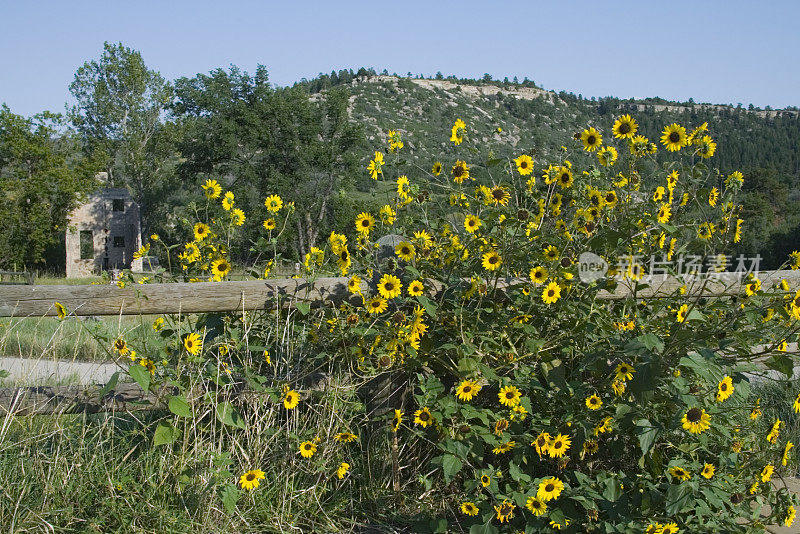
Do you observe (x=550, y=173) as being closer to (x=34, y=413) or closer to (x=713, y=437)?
(x=713, y=437)

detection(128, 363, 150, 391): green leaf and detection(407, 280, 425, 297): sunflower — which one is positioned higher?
detection(407, 280, 425, 297): sunflower

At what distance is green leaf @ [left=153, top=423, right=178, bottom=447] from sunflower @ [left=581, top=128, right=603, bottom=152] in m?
2.14

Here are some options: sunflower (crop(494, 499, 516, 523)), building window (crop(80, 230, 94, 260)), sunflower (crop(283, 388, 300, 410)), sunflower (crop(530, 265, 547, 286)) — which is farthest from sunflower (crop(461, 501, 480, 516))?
building window (crop(80, 230, 94, 260))

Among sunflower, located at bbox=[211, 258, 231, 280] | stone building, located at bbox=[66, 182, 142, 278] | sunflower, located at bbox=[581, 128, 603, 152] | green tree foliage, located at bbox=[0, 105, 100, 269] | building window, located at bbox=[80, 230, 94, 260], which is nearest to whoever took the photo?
sunflower, located at bbox=[581, 128, 603, 152]

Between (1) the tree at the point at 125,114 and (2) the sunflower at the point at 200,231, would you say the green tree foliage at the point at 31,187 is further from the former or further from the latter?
(2) the sunflower at the point at 200,231

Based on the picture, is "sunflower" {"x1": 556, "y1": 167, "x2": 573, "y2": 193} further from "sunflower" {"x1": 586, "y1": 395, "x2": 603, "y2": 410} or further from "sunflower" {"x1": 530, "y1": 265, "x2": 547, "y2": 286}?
"sunflower" {"x1": 586, "y1": 395, "x2": 603, "y2": 410}

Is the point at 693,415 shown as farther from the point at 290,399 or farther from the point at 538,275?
the point at 290,399

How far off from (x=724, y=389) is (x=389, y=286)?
1.32m

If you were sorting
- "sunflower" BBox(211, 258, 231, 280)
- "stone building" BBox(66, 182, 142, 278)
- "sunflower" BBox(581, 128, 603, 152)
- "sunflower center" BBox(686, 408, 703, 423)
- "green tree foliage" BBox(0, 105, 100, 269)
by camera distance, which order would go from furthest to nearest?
"stone building" BBox(66, 182, 142, 278) → "green tree foliage" BBox(0, 105, 100, 269) → "sunflower" BBox(211, 258, 231, 280) → "sunflower" BBox(581, 128, 603, 152) → "sunflower center" BBox(686, 408, 703, 423)

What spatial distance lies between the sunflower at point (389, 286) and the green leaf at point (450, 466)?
0.68 m

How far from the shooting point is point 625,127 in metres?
2.84

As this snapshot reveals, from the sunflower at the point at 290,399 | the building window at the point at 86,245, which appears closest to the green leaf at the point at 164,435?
the sunflower at the point at 290,399

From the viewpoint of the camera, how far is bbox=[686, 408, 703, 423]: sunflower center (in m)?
2.28

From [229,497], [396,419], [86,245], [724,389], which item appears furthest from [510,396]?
[86,245]
